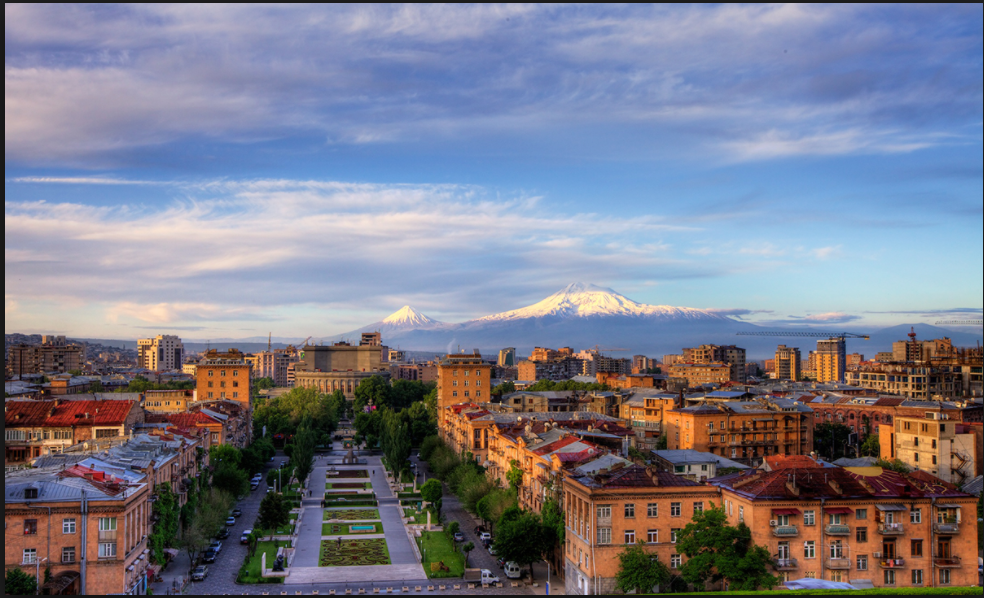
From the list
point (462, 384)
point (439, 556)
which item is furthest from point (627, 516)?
point (462, 384)

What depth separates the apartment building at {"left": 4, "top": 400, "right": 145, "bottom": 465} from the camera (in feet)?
219

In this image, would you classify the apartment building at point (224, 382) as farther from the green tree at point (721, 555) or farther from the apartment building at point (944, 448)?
the green tree at point (721, 555)

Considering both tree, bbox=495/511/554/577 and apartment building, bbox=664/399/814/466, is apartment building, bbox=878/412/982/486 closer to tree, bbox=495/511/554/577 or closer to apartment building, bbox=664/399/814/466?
apartment building, bbox=664/399/814/466

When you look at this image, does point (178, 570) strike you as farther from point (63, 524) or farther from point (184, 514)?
point (63, 524)

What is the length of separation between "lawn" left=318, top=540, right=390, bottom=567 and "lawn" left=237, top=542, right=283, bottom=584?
3355 millimetres

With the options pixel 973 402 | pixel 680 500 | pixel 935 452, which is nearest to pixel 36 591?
pixel 680 500

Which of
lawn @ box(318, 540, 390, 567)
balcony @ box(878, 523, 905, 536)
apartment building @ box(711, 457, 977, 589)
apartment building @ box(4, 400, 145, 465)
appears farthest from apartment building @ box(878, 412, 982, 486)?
apartment building @ box(4, 400, 145, 465)

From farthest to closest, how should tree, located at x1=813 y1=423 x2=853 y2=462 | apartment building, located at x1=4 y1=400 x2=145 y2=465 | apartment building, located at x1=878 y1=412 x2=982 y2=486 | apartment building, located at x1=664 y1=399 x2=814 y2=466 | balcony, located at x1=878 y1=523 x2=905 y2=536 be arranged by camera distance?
tree, located at x1=813 y1=423 x2=853 y2=462
apartment building, located at x1=664 y1=399 x2=814 y2=466
apartment building, located at x1=878 y1=412 x2=982 y2=486
apartment building, located at x1=4 y1=400 x2=145 y2=465
balcony, located at x1=878 y1=523 x2=905 y2=536

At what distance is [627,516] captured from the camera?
44031 mm

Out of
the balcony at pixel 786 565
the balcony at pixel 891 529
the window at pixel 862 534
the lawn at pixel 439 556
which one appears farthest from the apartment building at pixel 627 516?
the lawn at pixel 439 556

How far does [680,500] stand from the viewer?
44.8 metres

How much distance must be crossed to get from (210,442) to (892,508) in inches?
Answer: 2347

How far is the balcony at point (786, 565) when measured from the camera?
41.4m

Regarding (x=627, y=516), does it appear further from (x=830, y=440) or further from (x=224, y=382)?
(x=224, y=382)
